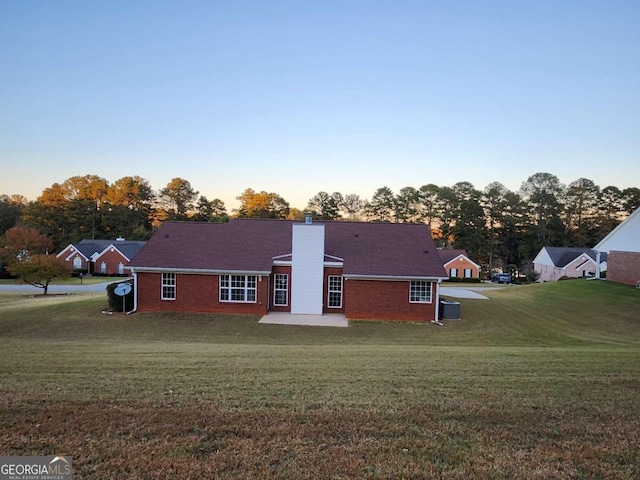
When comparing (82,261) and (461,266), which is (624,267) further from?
(82,261)

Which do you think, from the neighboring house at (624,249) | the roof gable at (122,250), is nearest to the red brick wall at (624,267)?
the neighboring house at (624,249)

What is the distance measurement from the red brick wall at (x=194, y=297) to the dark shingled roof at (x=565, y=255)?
1852 inches

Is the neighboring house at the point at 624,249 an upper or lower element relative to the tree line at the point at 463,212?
lower

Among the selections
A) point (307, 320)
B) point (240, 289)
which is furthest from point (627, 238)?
point (240, 289)

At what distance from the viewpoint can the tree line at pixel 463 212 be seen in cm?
6831

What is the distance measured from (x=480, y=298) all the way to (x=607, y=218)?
57325 millimetres

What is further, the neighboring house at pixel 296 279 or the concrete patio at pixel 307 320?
the neighboring house at pixel 296 279

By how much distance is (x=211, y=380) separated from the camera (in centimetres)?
693

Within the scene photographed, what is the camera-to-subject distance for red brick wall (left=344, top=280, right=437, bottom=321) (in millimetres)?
20359

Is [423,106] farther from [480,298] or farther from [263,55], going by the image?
[480,298]

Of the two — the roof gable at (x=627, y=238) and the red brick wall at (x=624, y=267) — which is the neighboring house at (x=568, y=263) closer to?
the red brick wall at (x=624, y=267)

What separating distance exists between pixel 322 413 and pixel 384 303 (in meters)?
15.6

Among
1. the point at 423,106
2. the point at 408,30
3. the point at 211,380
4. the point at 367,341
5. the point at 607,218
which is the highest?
the point at 408,30

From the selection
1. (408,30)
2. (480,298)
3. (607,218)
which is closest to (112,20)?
(408,30)
